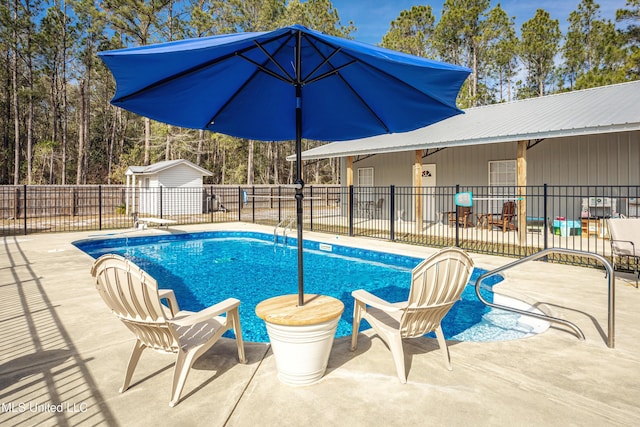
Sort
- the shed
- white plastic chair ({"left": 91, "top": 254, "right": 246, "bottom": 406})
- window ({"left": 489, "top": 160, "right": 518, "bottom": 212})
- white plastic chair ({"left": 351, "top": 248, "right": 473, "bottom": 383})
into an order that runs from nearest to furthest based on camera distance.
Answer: white plastic chair ({"left": 91, "top": 254, "right": 246, "bottom": 406}), white plastic chair ({"left": 351, "top": 248, "right": 473, "bottom": 383}), window ({"left": 489, "top": 160, "right": 518, "bottom": 212}), the shed

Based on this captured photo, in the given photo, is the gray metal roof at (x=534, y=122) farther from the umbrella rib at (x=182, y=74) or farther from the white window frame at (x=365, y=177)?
the umbrella rib at (x=182, y=74)

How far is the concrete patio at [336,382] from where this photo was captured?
2289 mm

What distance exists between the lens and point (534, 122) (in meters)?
10.1

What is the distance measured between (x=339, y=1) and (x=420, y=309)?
3343 cm

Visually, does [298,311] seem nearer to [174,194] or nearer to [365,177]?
[365,177]

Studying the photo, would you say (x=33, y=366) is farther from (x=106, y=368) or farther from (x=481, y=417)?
(x=481, y=417)

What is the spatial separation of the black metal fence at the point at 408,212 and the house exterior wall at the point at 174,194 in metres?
0.05

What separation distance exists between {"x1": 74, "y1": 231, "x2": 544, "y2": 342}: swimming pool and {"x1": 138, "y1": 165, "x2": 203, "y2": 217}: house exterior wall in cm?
701

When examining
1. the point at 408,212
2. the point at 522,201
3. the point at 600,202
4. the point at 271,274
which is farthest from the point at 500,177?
the point at 271,274

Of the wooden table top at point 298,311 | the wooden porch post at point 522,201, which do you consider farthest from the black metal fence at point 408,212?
the wooden table top at point 298,311

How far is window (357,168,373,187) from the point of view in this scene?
16.9m

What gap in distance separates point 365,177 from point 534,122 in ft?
26.2

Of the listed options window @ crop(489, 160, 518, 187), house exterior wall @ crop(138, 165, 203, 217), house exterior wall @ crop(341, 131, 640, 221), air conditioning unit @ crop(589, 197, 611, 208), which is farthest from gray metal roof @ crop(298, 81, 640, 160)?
house exterior wall @ crop(138, 165, 203, 217)

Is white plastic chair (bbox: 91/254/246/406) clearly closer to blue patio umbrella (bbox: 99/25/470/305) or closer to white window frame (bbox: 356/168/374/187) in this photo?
blue patio umbrella (bbox: 99/25/470/305)
